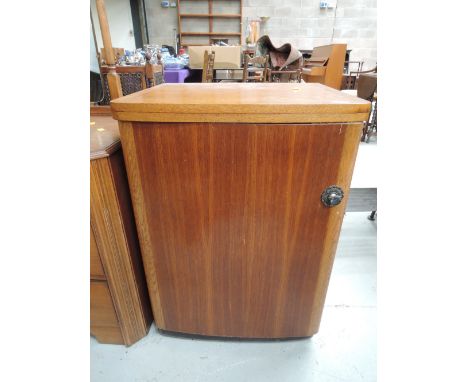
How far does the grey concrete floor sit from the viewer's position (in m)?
0.79

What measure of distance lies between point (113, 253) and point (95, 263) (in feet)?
0.16

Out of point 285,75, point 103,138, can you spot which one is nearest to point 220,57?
point 285,75

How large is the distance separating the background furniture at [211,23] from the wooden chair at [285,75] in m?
3.34

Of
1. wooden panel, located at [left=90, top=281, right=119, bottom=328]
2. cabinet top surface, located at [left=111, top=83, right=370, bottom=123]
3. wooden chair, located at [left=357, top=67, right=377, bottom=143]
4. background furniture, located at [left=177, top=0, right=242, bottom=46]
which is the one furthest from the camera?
background furniture, located at [left=177, top=0, right=242, bottom=46]

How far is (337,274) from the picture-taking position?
1142 millimetres

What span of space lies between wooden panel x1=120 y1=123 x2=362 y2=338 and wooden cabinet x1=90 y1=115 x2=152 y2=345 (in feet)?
0.16

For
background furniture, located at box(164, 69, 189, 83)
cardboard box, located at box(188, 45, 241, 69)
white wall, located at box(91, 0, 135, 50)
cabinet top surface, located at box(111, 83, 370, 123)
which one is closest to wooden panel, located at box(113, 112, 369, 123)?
cabinet top surface, located at box(111, 83, 370, 123)

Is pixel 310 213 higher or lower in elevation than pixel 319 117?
lower

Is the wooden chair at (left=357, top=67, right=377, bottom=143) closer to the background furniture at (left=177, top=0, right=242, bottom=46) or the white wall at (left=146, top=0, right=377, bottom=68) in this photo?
the white wall at (left=146, top=0, right=377, bottom=68)

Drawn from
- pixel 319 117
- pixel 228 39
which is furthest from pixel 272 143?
pixel 228 39

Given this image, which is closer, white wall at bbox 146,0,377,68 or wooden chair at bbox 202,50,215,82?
wooden chair at bbox 202,50,215,82

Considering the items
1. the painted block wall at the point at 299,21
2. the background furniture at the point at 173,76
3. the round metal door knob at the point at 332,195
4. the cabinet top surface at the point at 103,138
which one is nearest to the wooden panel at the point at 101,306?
the cabinet top surface at the point at 103,138
